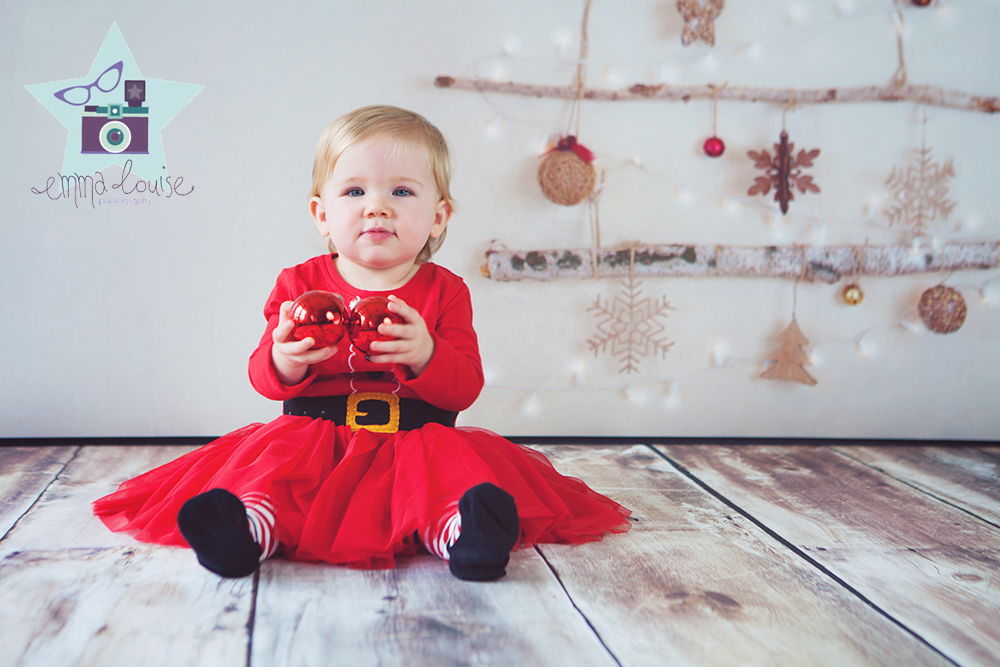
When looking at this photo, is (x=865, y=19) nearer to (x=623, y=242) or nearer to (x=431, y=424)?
(x=623, y=242)

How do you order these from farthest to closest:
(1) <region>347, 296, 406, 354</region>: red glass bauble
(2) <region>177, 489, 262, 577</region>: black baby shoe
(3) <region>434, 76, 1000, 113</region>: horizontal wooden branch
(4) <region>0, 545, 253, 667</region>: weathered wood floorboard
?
(3) <region>434, 76, 1000, 113</region>: horizontal wooden branch
(1) <region>347, 296, 406, 354</region>: red glass bauble
(2) <region>177, 489, 262, 577</region>: black baby shoe
(4) <region>0, 545, 253, 667</region>: weathered wood floorboard

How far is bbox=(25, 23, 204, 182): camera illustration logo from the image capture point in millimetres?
1595

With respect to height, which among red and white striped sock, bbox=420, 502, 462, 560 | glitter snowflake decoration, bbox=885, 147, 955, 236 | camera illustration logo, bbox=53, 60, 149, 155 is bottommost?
red and white striped sock, bbox=420, 502, 462, 560

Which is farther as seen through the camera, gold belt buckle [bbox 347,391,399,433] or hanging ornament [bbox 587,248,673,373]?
hanging ornament [bbox 587,248,673,373]

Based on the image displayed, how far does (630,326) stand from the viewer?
1.77 meters

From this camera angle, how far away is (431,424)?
1082 mm

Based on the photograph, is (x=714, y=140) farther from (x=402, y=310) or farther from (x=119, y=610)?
(x=119, y=610)

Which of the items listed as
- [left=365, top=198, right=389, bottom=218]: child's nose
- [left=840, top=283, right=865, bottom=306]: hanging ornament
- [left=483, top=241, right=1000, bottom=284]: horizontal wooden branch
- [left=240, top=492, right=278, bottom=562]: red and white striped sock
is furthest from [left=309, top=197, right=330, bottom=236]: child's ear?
[left=840, top=283, right=865, bottom=306]: hanging ornament

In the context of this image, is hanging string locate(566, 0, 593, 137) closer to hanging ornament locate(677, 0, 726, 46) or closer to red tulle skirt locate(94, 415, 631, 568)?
hanging ornament locate(677, 0, 726, 46)

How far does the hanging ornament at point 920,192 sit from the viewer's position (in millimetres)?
1807

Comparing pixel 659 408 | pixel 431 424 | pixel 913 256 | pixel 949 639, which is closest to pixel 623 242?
pixel 659 408

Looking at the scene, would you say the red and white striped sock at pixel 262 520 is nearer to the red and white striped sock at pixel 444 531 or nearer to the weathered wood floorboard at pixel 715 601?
the red and white striped sock at pixel 444 531

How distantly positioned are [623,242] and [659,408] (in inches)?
16.7

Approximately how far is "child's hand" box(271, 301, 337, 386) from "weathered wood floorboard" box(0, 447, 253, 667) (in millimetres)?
274
